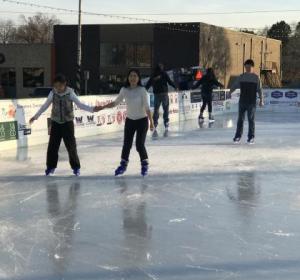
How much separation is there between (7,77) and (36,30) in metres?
41.9

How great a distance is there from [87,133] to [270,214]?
7854mm

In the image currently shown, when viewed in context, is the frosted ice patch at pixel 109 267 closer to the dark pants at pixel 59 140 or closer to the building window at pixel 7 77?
the dark pants at pixel 59 140

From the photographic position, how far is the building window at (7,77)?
1914 inches

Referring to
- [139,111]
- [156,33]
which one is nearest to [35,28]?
[156,33]

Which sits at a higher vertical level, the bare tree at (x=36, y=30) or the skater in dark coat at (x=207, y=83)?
the bare tree at (x=36, y=30)

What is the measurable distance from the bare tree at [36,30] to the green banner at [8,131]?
7970 cm

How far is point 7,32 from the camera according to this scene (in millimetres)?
89625

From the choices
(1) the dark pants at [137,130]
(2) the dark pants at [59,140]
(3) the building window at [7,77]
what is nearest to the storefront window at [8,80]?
(3) the building window at [7,77]

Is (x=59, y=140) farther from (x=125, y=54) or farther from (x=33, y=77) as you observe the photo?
(x=33, y=77)

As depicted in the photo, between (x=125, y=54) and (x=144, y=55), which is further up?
(x=125, y=54)

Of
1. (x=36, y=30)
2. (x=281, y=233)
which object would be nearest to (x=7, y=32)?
(x=36, y=30)

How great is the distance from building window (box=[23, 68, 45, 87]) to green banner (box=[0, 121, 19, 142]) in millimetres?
38029

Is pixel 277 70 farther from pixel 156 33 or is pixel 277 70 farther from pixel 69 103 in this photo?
pixel 69 103

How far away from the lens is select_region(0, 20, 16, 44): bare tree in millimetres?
88938
